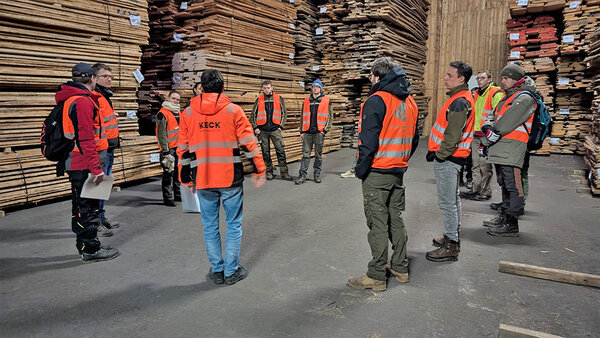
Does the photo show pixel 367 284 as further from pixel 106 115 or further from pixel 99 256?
pixel 106 115

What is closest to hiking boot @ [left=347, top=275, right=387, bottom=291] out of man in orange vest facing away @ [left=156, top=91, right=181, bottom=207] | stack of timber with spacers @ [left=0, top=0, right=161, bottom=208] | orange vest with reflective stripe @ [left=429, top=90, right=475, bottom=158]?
orange vest with reflective stripe @ [left=429, top=90, right=475, bottom=158]

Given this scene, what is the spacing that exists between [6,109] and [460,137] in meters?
7.14

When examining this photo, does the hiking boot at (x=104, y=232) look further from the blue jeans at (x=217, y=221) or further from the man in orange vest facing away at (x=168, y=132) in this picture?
the blue jeans at (x=217, y=221)

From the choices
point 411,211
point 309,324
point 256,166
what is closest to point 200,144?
point 256,166

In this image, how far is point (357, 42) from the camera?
44.3 feet

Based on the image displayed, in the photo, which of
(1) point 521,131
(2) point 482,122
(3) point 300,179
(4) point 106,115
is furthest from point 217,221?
(2) point 482,122

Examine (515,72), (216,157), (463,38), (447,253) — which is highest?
(463,38)

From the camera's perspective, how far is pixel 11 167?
652 cm

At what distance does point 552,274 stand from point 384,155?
220cm

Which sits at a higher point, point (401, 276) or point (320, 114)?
point (320, 114)

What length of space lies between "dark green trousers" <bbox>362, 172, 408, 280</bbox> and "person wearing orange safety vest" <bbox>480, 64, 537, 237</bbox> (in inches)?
86.7

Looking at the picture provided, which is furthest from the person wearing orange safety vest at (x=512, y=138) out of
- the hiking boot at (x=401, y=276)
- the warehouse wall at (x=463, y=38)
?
the warehouse wall at (x=463, y=38)

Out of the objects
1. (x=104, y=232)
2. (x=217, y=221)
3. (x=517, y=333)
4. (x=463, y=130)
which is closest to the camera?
(x=517, y=333)

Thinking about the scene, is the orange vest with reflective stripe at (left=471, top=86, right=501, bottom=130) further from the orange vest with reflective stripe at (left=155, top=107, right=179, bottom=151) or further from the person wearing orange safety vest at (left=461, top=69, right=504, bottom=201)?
the orange vest with reflective stripe at (left=155, top=107, right=179, bottom=151)
